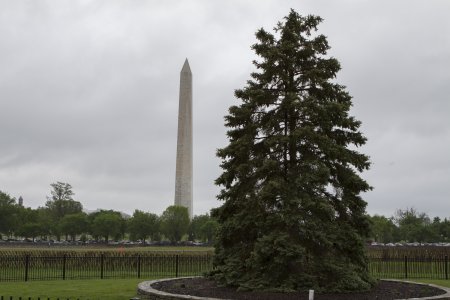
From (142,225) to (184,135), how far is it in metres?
22.1

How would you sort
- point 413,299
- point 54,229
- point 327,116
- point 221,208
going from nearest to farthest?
1. point 413,299
2. point 327,116
3. point 221,208
4. point 54,229

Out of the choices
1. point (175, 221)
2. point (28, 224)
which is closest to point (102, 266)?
point (175, 221)

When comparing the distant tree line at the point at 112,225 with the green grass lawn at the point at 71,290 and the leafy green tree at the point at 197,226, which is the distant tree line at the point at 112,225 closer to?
the leafy green tree at the point at 197,226

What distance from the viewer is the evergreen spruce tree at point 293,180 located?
15.6 m

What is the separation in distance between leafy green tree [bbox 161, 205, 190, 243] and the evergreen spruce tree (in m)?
55.0

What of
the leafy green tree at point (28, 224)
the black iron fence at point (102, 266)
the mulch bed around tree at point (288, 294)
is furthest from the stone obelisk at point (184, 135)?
the mulch bed around tree at point (288, 294)

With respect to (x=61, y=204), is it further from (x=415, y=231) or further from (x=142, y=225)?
(x=415, y=231)

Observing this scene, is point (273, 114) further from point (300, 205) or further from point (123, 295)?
point (123, 295)

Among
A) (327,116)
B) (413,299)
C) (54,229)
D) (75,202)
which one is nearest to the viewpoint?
(413,299)

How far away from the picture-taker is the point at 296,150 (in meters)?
16.7

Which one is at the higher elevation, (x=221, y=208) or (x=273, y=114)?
(x=273, y=114)

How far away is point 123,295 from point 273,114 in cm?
781

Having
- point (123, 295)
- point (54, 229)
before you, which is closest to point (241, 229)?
point (123, 295)

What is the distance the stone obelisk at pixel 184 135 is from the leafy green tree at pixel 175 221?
4.56m
